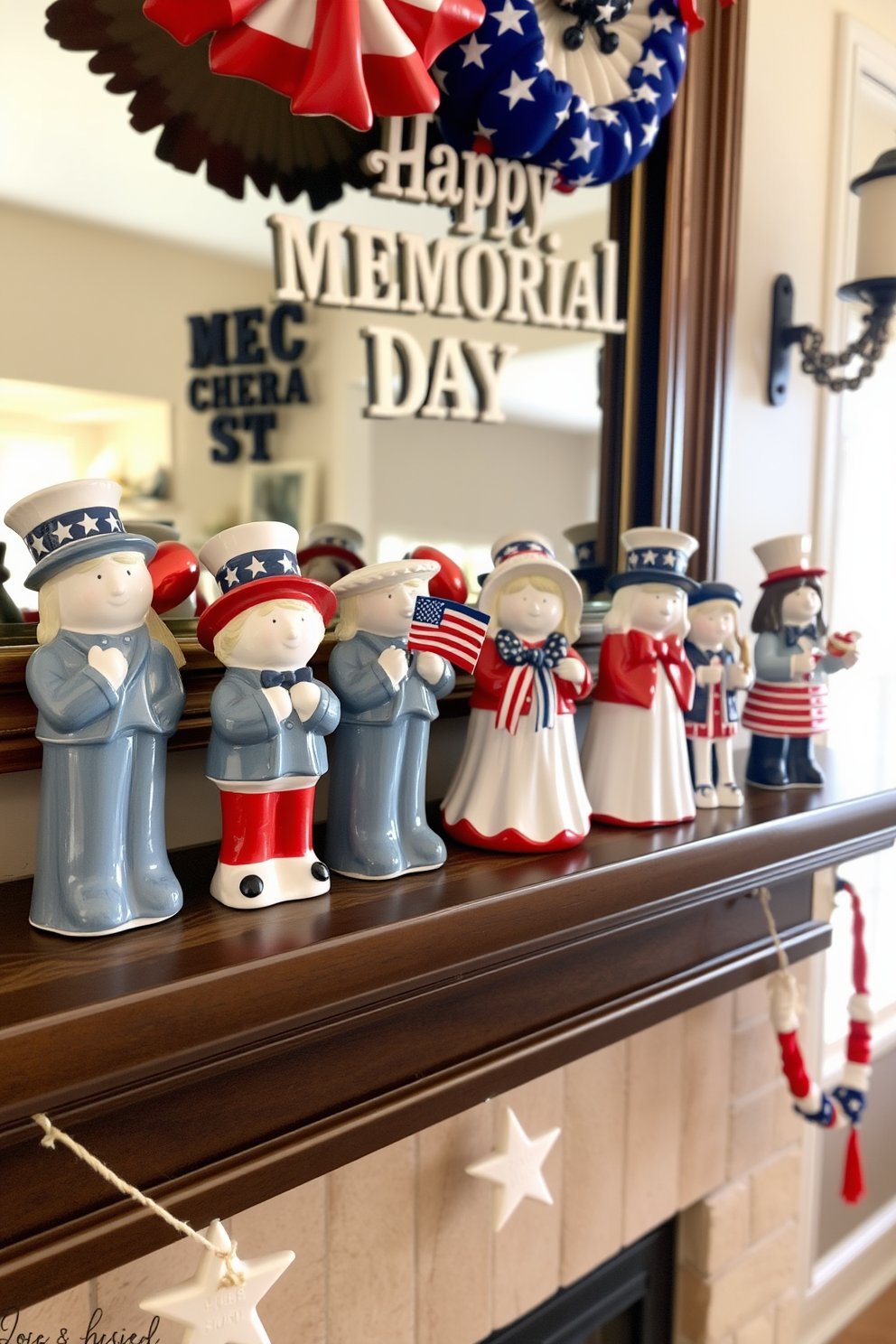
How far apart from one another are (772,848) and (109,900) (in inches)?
24.4

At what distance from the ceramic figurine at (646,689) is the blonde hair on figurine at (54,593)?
46 centimetres

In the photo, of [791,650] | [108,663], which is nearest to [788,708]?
[791,650]

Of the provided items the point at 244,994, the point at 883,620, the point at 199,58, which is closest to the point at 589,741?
the point at 244,994

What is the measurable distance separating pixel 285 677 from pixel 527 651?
24 centimetres

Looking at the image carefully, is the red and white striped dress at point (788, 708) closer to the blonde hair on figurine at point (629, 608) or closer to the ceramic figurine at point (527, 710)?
the blonde hair on figurine at point (629, 608)

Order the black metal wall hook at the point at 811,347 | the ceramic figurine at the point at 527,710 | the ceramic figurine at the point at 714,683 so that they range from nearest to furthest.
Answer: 1. the ceramic figurine at the point at 527,710
2. the ceramic figurine at the point at 714,683
3. the black metal wall hook at the point at 811,347

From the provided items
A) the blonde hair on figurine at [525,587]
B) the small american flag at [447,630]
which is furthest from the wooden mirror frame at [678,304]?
the small american flag at [447,630]

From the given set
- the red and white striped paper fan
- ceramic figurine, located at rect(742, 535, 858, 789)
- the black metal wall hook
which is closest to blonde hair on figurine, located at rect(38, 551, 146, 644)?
the red and white striped paper fan

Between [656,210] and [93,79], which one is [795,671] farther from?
[93,79]

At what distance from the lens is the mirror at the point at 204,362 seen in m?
0.73

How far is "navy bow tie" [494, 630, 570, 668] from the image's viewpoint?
0.82m

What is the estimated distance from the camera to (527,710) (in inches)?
32.2

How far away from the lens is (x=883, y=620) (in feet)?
6.01

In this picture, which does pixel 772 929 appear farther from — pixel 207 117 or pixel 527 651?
pixel 207 117
